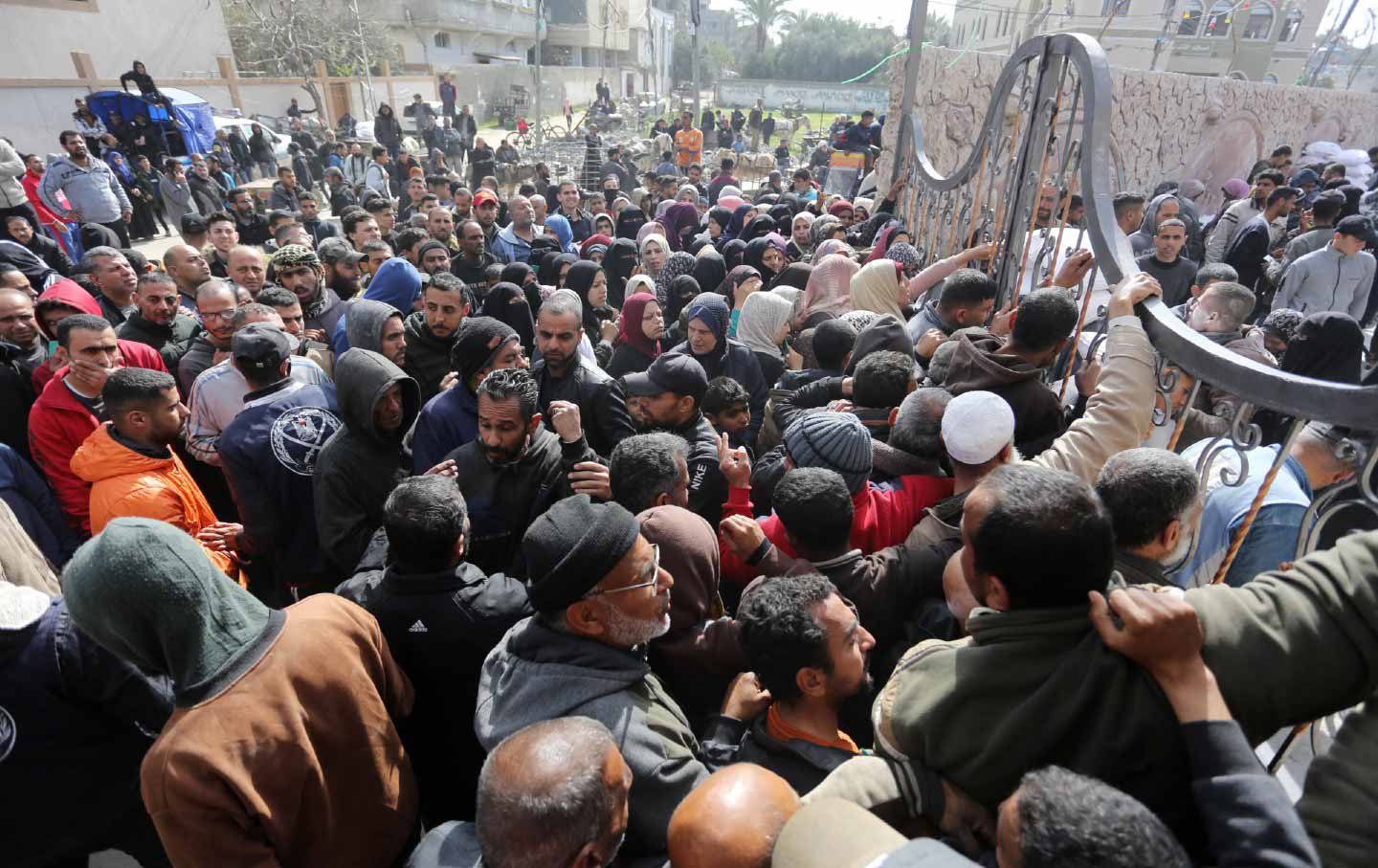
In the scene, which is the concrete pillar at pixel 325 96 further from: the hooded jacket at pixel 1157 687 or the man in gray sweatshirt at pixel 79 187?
the hooded jacket at pixel 1157 687

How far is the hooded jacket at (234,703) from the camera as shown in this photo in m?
1.53

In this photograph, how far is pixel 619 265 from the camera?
7.11 meters

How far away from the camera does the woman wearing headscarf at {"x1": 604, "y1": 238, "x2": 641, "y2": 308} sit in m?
7.11

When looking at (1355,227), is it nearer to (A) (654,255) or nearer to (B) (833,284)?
(B) (833,284)

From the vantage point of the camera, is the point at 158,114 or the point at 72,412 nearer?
the point at 72,412

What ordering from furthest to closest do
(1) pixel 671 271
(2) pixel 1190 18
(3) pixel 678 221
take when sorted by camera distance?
(2) pixel 1190 18 < (3) pixel 678 221 < (1) pixel 671 271

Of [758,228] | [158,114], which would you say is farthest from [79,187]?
[758,228]

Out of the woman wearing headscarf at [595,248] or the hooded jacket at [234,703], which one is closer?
the hooded jacket at [234,703]

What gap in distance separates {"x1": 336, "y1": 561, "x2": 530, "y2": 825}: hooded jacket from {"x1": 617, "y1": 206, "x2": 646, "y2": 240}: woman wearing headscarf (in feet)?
24.7

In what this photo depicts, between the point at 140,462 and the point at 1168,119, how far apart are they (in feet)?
58.8

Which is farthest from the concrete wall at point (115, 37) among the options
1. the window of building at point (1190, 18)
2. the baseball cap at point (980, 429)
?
the window of building at point (1190, 18)

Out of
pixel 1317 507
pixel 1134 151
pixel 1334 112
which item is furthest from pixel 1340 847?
pixel 1334 112

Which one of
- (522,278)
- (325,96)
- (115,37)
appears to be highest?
(115,37)

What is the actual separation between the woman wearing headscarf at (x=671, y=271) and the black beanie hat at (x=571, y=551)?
4488mm
